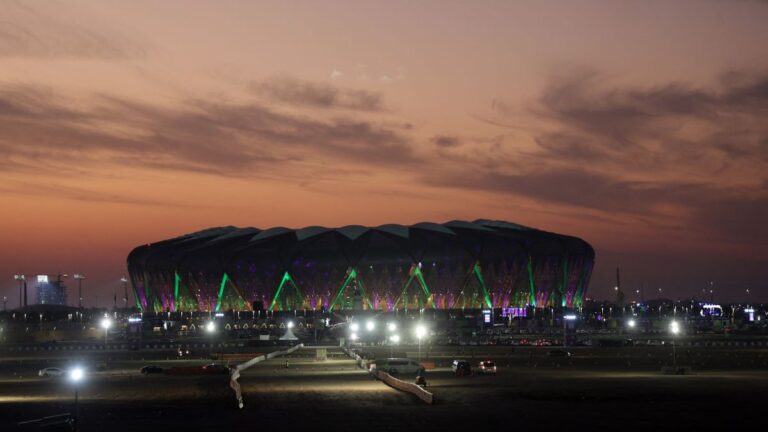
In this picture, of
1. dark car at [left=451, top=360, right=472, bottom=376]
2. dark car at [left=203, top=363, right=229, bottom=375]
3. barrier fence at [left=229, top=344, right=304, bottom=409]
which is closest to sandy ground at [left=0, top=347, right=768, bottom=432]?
barrier fence at [left=229, top=344, right=304, bottom=409]

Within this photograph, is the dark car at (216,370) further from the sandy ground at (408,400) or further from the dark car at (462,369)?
the dark car at (462,369)

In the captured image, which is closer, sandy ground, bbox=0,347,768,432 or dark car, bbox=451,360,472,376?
sandy ground, bbox=0,347,768,432

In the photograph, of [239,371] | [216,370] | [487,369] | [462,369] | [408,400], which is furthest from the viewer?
[216,370]

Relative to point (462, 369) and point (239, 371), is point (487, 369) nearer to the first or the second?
point (462, 369)

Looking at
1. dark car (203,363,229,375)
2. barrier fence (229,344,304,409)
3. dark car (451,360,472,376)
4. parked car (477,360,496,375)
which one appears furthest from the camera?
dark car (203,363,229,375)

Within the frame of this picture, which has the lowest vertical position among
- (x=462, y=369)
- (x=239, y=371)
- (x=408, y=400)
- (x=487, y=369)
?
(x=239, y=371)

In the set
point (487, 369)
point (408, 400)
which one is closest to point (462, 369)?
point (487, 369)

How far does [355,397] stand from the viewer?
55.6 meters

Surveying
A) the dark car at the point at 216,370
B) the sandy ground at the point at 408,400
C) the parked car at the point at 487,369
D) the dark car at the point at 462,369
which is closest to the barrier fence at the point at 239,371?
→ the sandy ground at the point at 408,400

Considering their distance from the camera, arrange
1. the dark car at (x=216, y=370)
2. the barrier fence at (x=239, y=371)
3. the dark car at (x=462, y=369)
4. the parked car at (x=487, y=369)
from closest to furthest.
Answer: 1. the barrier fence at (x=239, y=371)
2. the dark car at (x=462, y=369)
3. the parked car at (x=487, y=369)
4. the dark car at (x=216, y=370)

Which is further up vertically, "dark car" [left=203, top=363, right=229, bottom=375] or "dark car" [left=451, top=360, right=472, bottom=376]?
"dark car" [left=451, top=360, right=472, bottom=376]

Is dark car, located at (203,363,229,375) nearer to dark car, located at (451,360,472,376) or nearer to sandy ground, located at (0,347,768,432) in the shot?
sandy ground, located at (0,347,768,432)

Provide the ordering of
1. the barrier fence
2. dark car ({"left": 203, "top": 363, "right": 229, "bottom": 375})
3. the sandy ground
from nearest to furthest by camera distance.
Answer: the sandy ground → the barrier fence → dark car ({"left": 203, "top": 363, "right": 229, "bottom": 375})

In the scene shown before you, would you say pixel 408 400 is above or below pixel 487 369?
above
